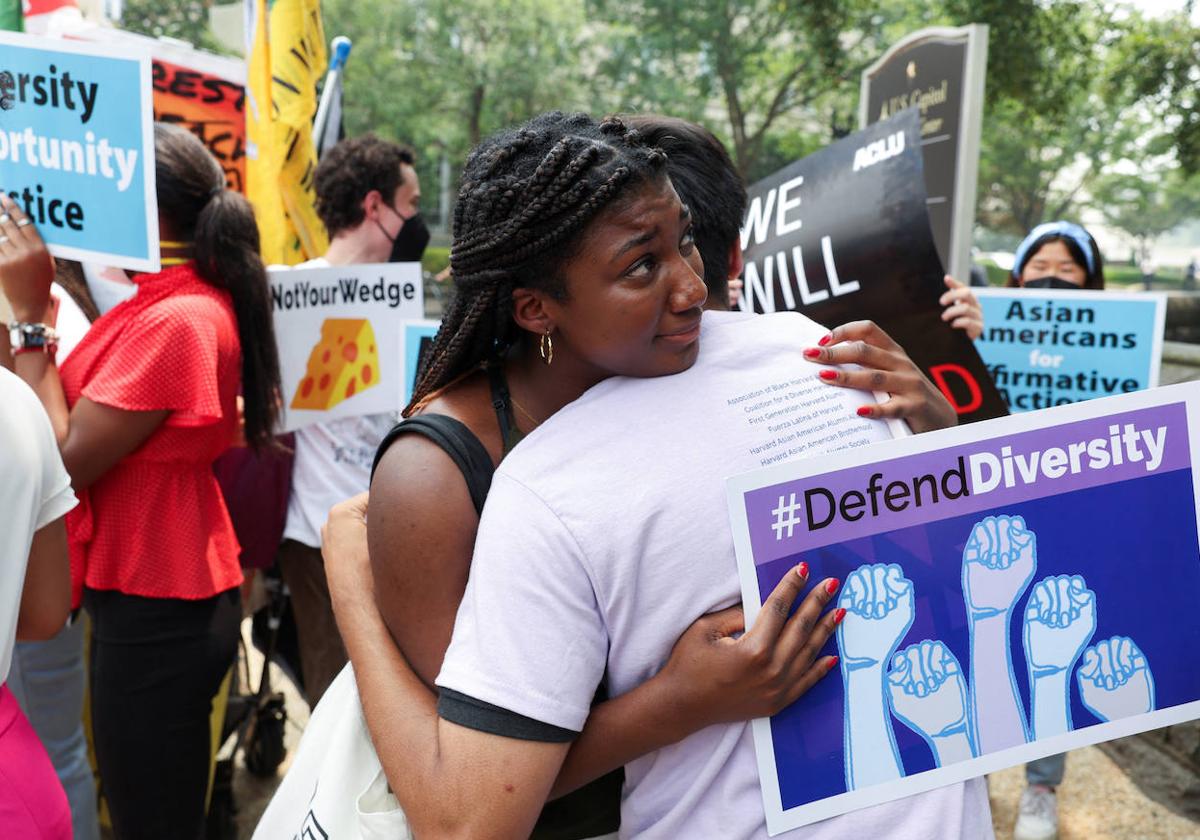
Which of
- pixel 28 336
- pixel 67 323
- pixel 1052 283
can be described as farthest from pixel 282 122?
pixel 1052 283

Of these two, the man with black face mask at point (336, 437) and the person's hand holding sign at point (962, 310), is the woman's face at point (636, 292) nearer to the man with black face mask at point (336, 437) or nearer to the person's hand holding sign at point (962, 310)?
the person's hand holding sign at point (962, 310)

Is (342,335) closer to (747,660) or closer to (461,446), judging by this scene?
(461,446)

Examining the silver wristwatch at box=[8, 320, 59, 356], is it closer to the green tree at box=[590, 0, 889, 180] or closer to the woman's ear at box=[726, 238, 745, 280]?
the woman's ear at box=[726, 238, 745, 280]

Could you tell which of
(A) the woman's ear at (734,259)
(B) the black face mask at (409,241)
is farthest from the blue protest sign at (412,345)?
(A) the woman's ear at (734,259)

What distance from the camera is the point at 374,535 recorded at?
1.29 meters

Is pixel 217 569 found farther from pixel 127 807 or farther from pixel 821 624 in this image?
pixel 821 624

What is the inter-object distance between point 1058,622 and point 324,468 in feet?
8.41

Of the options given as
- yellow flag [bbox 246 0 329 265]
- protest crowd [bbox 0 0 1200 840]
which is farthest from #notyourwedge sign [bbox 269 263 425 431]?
protest crowd [bbox 0 0 1200 840]

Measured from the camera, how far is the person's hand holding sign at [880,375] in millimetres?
1349

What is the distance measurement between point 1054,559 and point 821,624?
13.2 inches

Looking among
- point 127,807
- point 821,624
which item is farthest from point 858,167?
point 127,807

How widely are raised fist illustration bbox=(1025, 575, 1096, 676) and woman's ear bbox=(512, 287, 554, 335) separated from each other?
2.27 ft

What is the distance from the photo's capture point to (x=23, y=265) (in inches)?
97.3

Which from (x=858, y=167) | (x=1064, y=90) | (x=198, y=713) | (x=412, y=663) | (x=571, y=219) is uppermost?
(x=1064, y=90)
